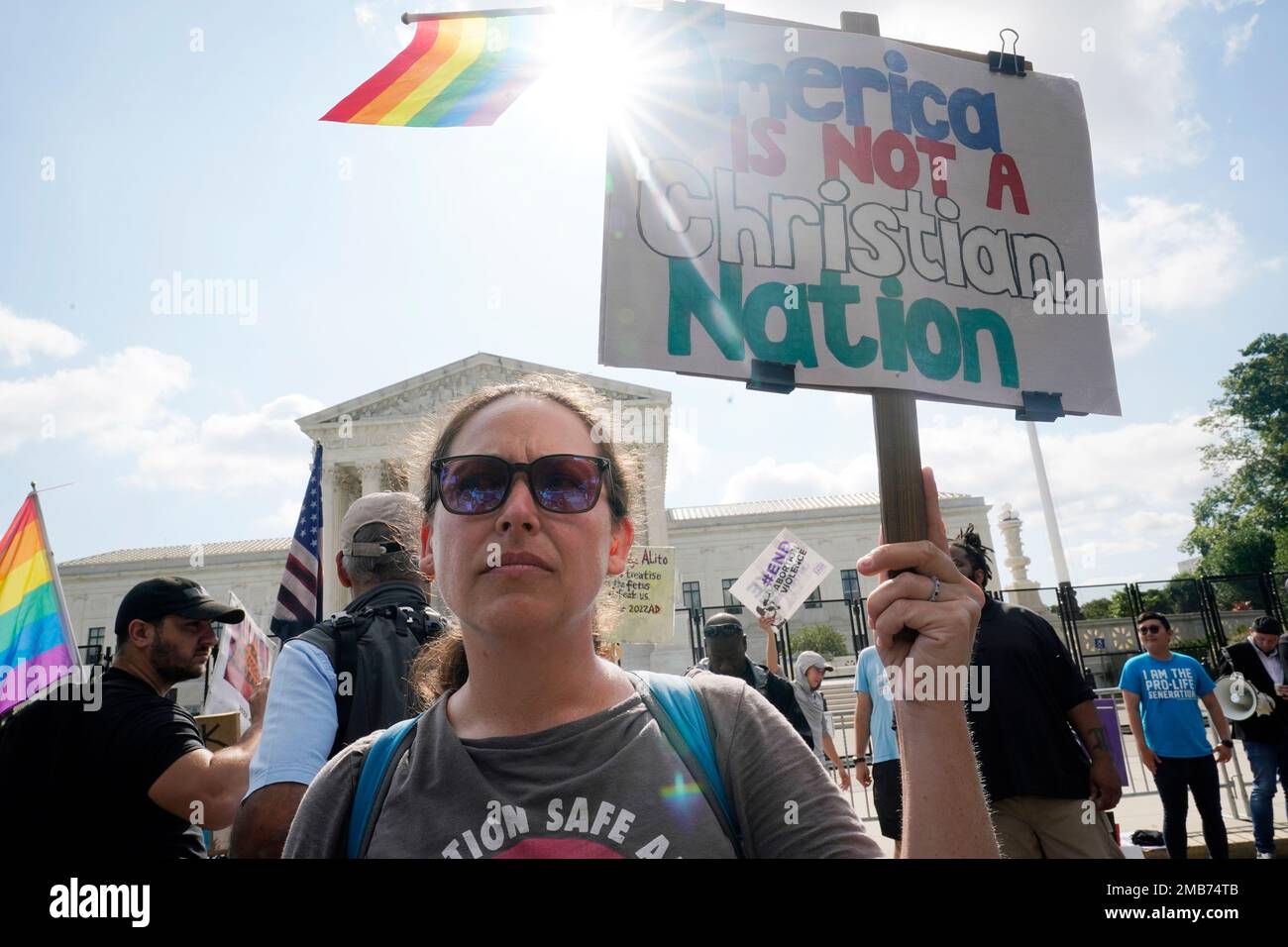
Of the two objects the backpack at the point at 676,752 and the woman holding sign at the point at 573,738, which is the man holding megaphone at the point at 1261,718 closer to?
the woman holding sign at the point at 573,738

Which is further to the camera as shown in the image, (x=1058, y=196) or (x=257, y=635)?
(x=257, y=635)

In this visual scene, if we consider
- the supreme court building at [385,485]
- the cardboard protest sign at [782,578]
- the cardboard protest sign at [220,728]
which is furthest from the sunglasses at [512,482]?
the supreme court building at [385,485]

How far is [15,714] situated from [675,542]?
5749cm

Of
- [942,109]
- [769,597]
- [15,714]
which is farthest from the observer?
[769,597]

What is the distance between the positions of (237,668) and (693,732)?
16.1ft

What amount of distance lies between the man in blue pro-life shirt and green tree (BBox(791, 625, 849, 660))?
3417cm

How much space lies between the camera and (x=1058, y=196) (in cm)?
215

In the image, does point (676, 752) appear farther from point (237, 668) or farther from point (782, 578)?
point (782, 578)

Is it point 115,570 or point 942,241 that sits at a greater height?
point 115,570

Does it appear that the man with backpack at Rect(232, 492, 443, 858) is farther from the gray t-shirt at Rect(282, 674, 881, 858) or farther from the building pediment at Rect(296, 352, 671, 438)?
the building pediment at Rect(296, 352, 671, 438)

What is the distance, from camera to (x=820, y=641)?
40.9m

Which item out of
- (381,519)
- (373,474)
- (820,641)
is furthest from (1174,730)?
(373,474)

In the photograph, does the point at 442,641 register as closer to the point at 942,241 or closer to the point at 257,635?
the point at 942,241
